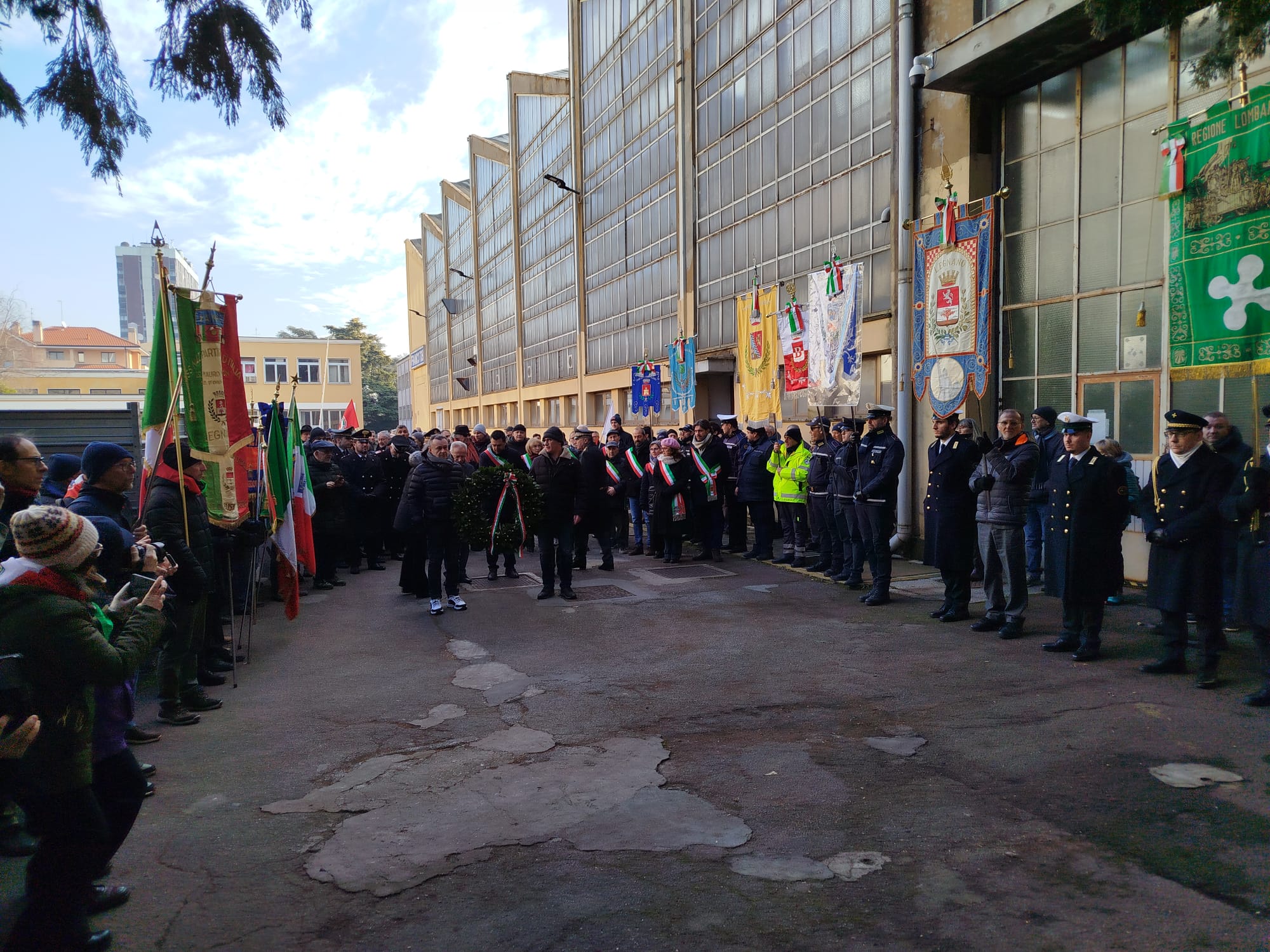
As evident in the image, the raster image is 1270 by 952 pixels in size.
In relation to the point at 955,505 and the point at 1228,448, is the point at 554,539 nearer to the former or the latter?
the point at 955,505

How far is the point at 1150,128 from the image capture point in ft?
31.4

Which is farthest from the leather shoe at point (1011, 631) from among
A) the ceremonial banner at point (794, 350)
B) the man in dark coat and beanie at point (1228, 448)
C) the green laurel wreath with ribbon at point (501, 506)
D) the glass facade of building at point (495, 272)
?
the glass facade of building at point (495, 272)

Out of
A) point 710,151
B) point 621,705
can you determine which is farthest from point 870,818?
point 710,151

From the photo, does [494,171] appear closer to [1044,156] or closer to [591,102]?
[591,102]

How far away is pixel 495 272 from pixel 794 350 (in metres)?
31.2

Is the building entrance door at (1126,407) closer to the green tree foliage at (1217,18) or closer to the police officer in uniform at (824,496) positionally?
the police officer in uniform at (824,496)

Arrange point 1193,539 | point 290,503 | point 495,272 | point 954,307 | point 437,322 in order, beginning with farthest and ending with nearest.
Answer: point 437,322, point 495,272, point 954,307, point 290,503, point 1193,539

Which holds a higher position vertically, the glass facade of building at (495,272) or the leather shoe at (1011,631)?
the glass facade of building at (495,272)

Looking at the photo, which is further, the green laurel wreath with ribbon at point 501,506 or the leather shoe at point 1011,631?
the green laurel wreath with ribbon at point 501,506

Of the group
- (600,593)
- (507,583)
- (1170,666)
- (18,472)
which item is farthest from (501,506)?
(1170,666)

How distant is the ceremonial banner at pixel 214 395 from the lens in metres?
6.71

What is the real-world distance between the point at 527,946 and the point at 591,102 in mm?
29536

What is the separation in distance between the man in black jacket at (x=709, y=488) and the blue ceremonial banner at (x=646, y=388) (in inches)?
345

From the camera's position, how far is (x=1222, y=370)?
25.4 ft
